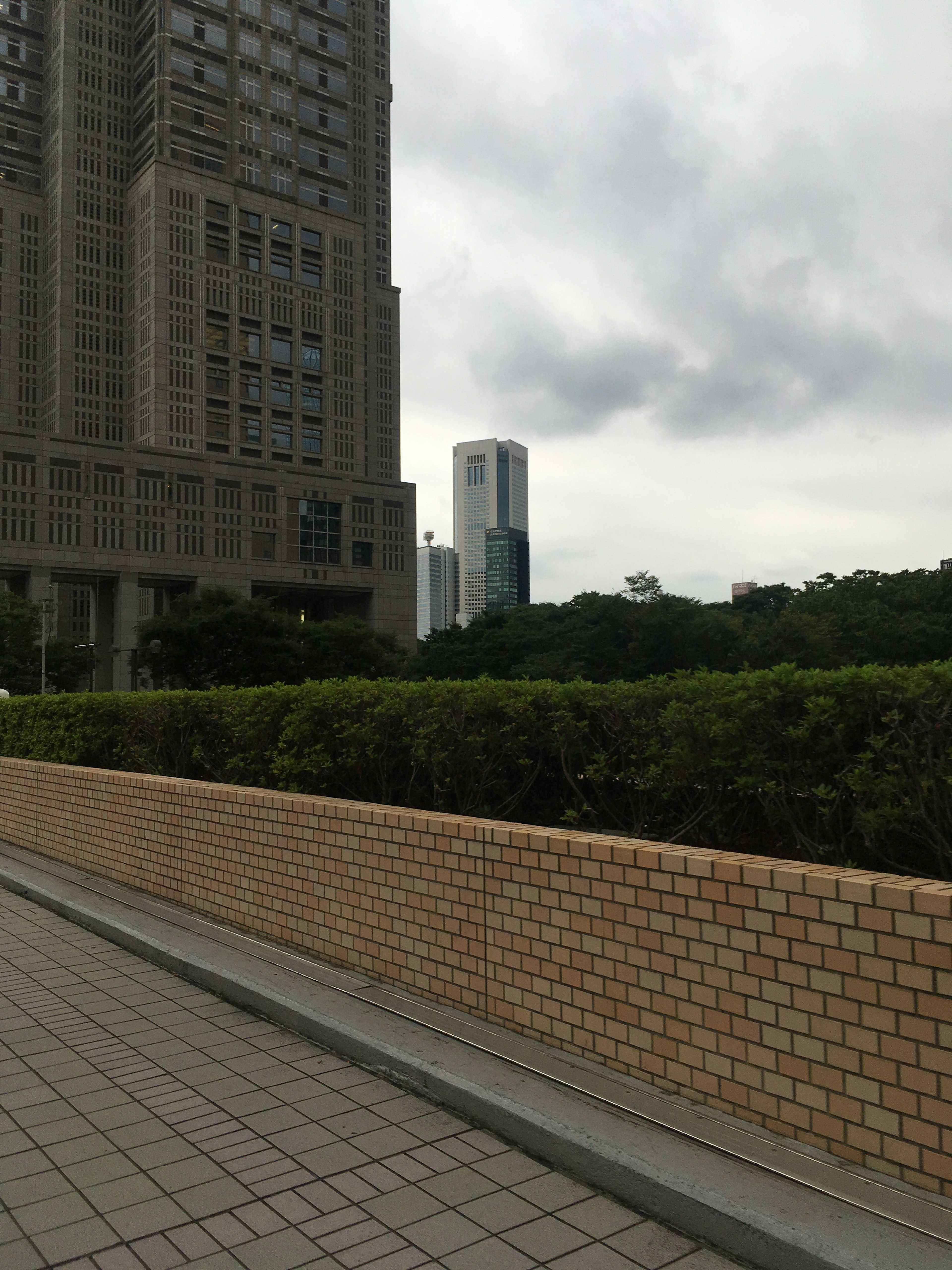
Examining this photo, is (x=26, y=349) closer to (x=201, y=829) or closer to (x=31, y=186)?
(x=31, y=186)

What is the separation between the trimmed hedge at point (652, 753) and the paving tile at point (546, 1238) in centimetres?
214

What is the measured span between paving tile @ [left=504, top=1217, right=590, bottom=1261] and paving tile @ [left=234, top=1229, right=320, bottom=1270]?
0.67m

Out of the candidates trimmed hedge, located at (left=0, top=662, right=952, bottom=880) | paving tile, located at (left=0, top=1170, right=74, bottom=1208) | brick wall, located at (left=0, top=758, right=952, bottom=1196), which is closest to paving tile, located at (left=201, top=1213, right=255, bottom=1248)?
paving tile, located at (left=0, top=1170, right=74, bottom=1208)

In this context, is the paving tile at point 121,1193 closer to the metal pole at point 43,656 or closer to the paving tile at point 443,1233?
the paving tile at point 443,1233

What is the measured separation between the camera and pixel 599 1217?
11.1ft

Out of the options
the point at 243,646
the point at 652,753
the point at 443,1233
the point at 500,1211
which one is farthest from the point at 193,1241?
the point at 243,646

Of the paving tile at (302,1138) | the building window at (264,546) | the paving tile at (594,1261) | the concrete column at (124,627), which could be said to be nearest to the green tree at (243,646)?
the concrete column at (124,627)

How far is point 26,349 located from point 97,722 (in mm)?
97638

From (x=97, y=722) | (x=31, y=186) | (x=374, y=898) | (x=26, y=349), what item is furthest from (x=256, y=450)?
(x=374, y=898)

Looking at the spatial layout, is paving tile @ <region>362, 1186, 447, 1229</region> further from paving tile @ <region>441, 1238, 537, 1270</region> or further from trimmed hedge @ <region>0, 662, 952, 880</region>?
trimmed hedge @ <region>0, 662, 952, 880</region>

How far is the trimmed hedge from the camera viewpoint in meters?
4.36

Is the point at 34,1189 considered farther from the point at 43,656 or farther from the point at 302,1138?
the point at 43,656

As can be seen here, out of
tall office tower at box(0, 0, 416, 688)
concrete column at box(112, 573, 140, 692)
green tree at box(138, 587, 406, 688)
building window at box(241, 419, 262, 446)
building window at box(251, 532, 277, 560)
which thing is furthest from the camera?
building window at box(241, 419, 262, 446)

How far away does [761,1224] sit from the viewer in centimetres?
309
